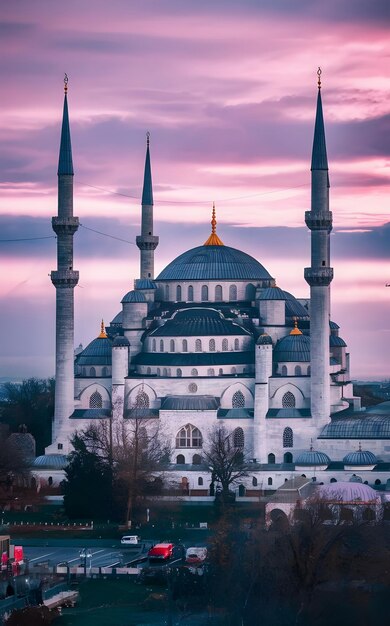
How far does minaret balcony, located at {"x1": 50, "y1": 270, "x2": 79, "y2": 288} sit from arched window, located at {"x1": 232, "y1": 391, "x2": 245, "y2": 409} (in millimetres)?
9366

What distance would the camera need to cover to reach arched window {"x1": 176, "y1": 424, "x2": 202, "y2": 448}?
99.5 metres

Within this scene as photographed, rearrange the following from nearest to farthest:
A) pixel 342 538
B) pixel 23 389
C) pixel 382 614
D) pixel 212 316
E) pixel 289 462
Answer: pixel 382 614 < pixel 342 538 < pixel 289 462 < pixel 212 316 < pixel 23 389

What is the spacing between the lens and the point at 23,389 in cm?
13938

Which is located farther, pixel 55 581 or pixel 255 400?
pixel 255 400

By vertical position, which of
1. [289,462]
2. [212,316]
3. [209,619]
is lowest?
[209,619]

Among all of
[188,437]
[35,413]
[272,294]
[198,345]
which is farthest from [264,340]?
[35,413]

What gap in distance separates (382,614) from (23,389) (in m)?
78.9

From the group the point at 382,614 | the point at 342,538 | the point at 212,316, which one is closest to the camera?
the point at 382,614

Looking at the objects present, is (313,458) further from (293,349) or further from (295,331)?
(295,331)

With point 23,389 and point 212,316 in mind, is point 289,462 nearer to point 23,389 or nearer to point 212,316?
point 212,316

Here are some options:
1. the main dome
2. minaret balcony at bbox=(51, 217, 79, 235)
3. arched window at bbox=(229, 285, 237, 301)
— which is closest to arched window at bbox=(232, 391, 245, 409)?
arched window at bbox=(229, 285, 237, 301)

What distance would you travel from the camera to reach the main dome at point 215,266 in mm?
108500

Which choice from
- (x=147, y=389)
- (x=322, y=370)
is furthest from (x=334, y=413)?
(x=147, y=389)

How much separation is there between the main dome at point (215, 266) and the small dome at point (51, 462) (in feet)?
45.9
